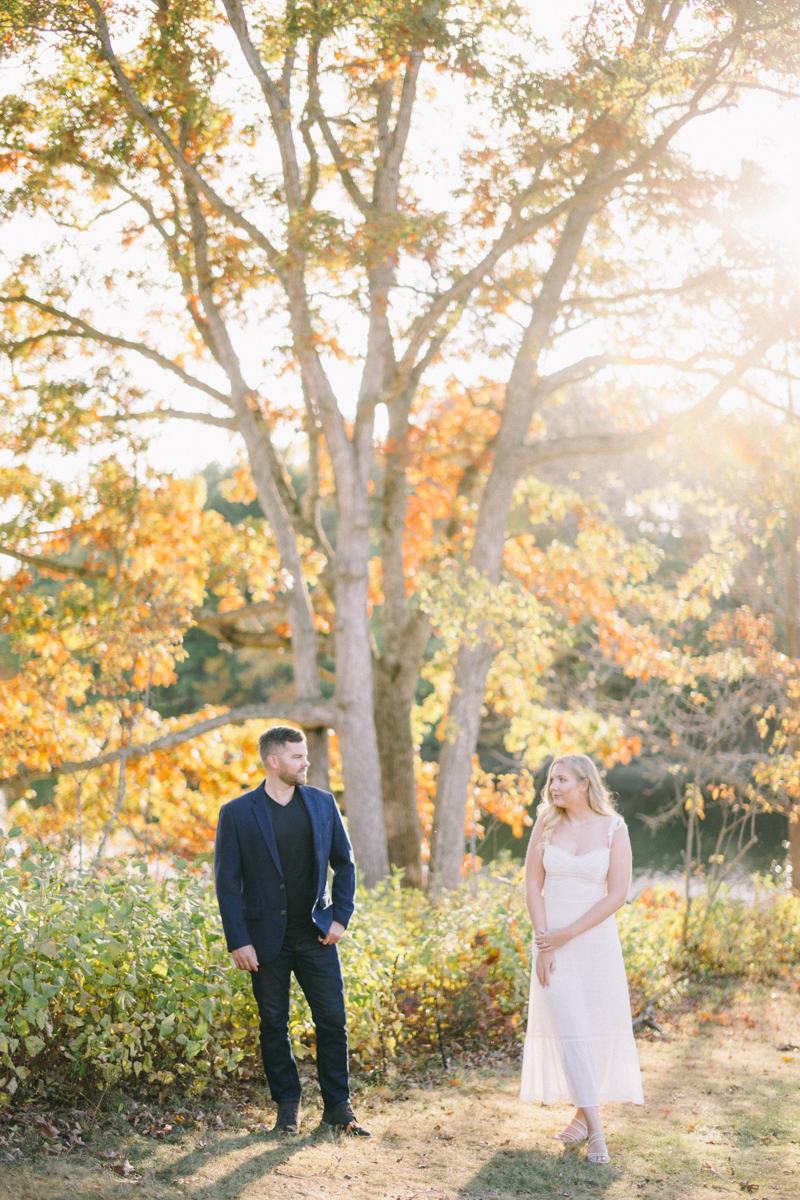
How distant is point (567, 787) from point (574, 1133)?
54.8 inches

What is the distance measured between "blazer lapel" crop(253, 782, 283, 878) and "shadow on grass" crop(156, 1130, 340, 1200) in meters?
1.01

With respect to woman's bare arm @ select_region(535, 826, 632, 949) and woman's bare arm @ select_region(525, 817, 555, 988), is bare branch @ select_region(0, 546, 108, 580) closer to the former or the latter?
woman's bare arm @ select_region(525, 817, 555, 988)

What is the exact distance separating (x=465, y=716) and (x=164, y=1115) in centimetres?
610

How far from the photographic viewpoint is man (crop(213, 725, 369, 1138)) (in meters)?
4.20

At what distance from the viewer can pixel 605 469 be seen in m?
26.9

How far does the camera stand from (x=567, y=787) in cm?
432

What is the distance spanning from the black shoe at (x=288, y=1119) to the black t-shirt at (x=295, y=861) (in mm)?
698

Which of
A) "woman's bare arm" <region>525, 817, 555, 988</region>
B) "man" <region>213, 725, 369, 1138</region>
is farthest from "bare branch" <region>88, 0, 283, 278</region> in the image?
"woman's bare arm" <region>525, 817, 555, 988</region>

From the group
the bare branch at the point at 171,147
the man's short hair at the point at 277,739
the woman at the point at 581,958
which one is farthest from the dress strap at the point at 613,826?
the bare branch at the point at 171,147

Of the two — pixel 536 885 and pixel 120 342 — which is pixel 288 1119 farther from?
pixel 120 342

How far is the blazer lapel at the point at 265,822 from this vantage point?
13.8 ft

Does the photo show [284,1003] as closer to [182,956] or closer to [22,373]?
[182,956]

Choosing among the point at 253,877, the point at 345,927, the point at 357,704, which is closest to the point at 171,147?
the point at 357,704

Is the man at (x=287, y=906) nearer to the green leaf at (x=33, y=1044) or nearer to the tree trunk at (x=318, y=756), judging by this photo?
the green leaf at (x=33, y=1044)
